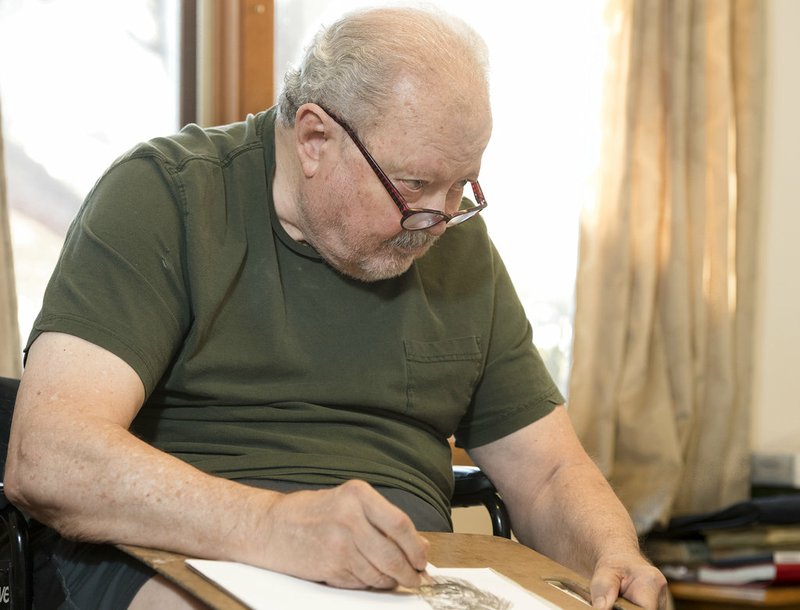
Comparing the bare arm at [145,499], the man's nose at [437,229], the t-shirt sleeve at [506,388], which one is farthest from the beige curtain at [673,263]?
the bare arm at [145,499]

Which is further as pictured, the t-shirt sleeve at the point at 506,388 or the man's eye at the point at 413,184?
the t-shirt sleeve at the point at 506,388

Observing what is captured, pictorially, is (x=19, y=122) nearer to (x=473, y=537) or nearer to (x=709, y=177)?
(x=473, y=537)

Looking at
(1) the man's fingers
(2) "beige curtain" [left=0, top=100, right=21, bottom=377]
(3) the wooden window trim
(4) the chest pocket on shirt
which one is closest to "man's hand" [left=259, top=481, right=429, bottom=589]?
(1) the man's fingers

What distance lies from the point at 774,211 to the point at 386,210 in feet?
6.09

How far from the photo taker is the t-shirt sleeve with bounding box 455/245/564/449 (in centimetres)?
164

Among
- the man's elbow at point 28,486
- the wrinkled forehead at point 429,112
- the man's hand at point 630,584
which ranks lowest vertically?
the man's hand at point 630,584

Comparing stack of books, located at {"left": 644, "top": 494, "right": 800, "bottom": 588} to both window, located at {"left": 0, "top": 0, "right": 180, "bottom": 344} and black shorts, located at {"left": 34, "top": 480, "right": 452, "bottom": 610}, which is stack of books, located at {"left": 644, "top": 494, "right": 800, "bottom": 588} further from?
window, located at {"left": 0, "top": 0, "right": 180, "bottom": 344}

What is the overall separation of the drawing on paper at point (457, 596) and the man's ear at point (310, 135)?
60cm

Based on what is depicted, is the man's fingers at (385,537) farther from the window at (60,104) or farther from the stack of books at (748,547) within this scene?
the stack of books at (748,547)

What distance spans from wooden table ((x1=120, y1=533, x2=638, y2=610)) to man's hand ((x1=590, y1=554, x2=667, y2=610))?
0.02 metres

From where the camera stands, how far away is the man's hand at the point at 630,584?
1.25 metres

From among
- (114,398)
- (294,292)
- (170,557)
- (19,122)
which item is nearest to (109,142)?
(19,122)

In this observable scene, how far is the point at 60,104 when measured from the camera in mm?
2363

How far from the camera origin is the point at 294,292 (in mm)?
1450
